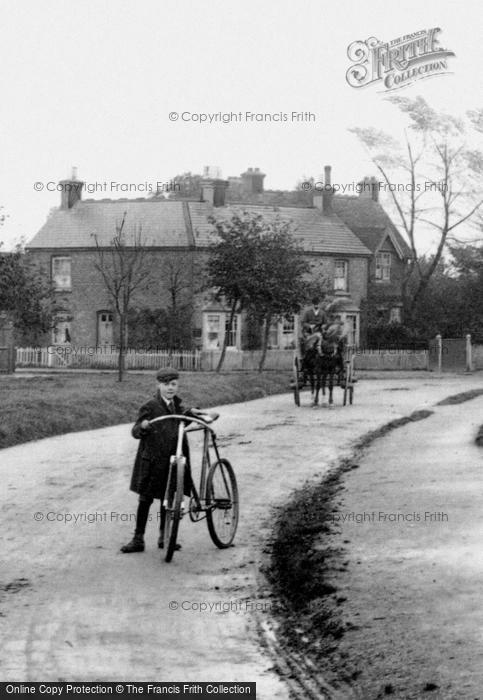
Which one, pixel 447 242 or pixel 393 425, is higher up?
pixel 447 242

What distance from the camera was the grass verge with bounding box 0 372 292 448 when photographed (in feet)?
67.4

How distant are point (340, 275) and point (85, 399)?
118 feet

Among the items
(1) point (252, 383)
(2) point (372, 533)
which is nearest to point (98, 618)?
(2) point (372, 533)

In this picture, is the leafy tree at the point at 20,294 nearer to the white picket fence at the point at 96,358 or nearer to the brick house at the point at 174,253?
the white picket fence at the point at 96,358

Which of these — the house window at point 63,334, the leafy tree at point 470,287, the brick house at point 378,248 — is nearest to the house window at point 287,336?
the brick house at point 378,248

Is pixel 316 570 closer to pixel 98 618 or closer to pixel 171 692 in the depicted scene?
pixel 98 618

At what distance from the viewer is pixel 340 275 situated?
59.4 m

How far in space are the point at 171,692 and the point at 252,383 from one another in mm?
27825

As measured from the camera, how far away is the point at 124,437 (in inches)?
768

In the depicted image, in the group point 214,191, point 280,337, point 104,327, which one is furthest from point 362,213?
point 104,327

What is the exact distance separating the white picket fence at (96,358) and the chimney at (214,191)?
10.4 meters

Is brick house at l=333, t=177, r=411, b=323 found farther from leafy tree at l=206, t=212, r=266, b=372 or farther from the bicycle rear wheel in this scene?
the bicycle rear wheel

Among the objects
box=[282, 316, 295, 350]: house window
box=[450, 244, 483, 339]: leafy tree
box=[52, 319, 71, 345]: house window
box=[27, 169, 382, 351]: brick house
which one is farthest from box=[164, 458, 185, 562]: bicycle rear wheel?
box=[52, 319, 71, 345]: house window

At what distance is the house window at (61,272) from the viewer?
185 ft
